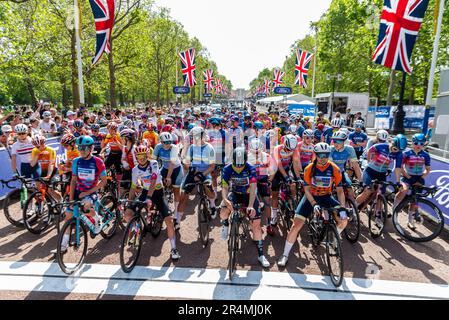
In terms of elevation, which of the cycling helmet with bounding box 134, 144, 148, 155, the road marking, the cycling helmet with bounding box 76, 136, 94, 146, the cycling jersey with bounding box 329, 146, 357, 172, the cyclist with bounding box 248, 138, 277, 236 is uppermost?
the cycling helmet with bounding box 76, 136, 94, 146

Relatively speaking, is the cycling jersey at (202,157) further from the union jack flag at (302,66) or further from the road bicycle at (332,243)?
the union jack flag at (302,66)

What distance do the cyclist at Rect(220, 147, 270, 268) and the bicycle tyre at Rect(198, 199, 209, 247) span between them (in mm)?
950

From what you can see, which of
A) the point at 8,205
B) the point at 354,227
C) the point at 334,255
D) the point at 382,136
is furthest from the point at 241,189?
the point at 8,205

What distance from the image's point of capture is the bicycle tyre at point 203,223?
20.2 feet

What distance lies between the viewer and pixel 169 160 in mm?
6824

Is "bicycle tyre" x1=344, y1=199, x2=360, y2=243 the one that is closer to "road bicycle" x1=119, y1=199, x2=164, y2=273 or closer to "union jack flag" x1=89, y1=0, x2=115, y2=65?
"road bicycle" x1=119, y1=199, x2=164, y2=273

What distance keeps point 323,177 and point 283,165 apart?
2.09 m

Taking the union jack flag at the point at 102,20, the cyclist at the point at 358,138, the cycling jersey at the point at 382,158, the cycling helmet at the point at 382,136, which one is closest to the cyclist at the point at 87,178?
the cycling jersey at the point at 382,158

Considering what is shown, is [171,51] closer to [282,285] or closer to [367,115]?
[367,115]

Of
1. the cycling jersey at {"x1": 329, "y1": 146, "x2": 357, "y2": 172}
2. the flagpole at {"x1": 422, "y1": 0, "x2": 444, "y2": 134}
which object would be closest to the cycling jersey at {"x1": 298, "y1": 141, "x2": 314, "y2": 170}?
the cycling jersey at {"x1": 329, "y1": 146, "x2": 357, "y2": 172}

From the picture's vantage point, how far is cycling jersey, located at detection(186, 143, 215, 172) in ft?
22.6

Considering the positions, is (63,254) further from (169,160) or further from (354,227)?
(354,227)

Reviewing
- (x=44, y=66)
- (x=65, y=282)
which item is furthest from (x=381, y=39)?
(x=44, y=66)

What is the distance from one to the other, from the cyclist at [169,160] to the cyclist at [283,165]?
2.36 m
